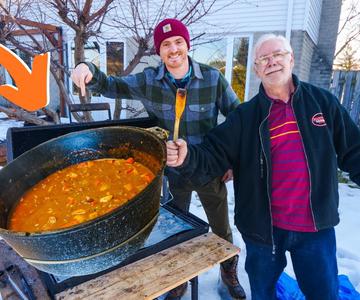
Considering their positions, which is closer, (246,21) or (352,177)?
(352,177)

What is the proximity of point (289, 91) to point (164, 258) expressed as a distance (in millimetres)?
1114

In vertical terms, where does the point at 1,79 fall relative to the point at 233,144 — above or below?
above

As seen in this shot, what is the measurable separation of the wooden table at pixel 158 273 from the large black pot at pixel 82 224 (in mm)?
436

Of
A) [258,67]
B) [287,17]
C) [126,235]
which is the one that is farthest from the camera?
[287,17]

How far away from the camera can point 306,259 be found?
1686 millimetres

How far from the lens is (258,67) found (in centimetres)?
165

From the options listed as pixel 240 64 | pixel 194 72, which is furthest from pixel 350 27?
pixel 194 72

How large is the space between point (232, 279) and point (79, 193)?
5.37ft

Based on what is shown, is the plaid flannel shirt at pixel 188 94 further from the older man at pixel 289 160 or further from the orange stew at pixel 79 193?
the orange stew at pixel 79 193

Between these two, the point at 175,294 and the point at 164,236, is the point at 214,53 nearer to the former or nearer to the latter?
the point at 175,294

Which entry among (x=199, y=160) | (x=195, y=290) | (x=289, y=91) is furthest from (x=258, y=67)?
(x=195, y=290)

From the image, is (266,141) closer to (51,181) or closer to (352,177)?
(352,177)

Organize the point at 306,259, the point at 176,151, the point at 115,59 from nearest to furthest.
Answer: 1. the point at 176,151
2. the point at 306,259
3. the point at 115,59

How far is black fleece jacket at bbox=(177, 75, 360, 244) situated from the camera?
1.59 meters
